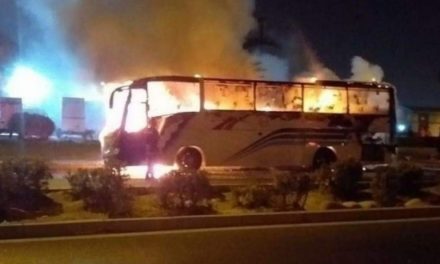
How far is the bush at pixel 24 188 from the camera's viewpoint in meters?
16.4

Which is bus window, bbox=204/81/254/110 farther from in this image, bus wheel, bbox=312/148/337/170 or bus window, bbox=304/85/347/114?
bus wheel, bbox=312/148/337/170

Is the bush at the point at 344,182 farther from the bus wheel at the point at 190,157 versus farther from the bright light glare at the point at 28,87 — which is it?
the bright light glare at the point at 28,87

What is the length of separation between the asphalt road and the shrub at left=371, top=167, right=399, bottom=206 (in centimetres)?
343

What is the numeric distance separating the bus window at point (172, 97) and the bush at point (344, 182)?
7.58 metres

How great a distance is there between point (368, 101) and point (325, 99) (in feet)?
5.35

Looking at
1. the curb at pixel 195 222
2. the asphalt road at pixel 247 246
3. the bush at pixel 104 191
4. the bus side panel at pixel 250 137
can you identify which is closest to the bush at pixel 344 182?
the curb at pixel 195 222

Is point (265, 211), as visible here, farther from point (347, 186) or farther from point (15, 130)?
point (15, 130)

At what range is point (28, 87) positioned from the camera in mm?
52344

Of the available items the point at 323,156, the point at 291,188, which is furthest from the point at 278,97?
the point at 291,188

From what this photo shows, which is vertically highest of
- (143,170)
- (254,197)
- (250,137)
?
(250,137)

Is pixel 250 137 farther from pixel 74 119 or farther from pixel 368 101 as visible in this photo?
pixel 74 119

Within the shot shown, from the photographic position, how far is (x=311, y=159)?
28.6 m

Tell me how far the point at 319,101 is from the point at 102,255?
1721 centimetres

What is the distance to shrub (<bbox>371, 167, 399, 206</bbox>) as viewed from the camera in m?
19.5
